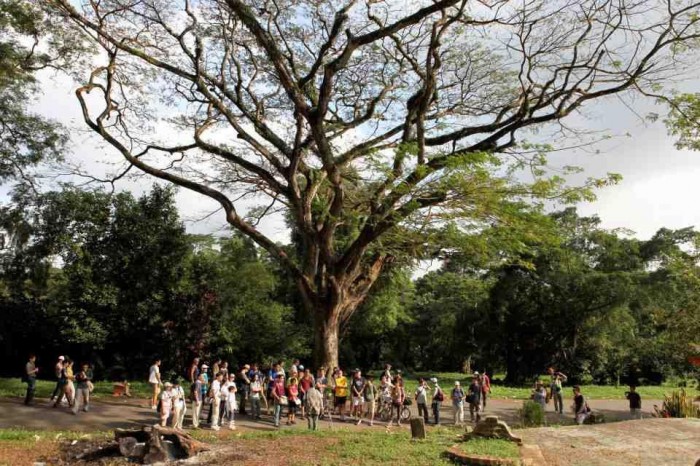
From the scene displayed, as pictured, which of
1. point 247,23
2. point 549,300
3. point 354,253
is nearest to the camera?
point 247,23

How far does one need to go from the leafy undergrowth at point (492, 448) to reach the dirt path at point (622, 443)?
27.5 inches

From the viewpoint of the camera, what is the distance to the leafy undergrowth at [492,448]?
32.9 ft

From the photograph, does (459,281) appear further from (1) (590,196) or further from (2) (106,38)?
(2) (106,38)

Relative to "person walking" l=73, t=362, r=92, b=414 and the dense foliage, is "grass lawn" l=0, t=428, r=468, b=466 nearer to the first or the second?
"person walking" l=73, t=362, r=92, b=414

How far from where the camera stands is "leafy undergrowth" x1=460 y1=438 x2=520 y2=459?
10031 millimetres

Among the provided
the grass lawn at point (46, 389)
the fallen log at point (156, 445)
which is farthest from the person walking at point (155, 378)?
the fallen log at point (156, 445)

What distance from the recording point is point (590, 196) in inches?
647

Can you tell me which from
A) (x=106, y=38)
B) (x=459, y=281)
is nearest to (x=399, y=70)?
(x=106, y=38)

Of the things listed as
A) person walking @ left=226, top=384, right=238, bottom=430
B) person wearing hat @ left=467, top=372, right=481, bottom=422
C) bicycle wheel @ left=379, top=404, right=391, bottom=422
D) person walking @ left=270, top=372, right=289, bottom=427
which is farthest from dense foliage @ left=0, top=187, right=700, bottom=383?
person walking @ left=226, top=384, right=238, bottom=430

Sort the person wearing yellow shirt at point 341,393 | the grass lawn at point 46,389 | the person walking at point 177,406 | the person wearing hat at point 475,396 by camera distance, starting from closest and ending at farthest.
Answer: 1. the person walking at point 177,406
2. the person wearing yellow shirt at point 341,393
3. the person wearing hat at point 475,396
4. the grass lawn at point 46,389

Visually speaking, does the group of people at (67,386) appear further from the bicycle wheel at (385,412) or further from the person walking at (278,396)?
the bicycle wheel at (385,412)

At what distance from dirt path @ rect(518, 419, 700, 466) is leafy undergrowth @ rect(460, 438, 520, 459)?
2.30 feet

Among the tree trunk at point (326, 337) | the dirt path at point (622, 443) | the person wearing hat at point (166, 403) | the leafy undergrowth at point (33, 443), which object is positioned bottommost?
the leafy undergrowth at point (33, 443)

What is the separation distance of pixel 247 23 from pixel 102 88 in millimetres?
5999
